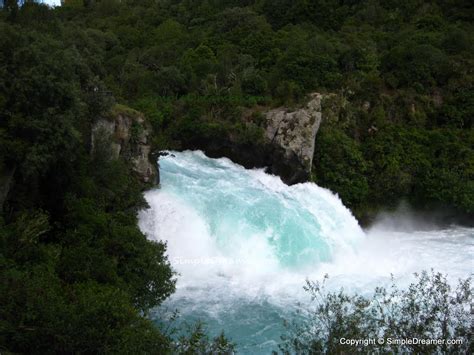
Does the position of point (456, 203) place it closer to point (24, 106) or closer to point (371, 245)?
point (371, 245)

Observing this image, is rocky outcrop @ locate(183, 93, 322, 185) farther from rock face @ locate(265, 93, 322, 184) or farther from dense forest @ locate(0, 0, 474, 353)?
dense forest @ locate(0, 0, 474, 353)

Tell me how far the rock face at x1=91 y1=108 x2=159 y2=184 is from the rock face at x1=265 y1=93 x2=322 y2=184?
731 cm

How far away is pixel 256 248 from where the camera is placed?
684 inches

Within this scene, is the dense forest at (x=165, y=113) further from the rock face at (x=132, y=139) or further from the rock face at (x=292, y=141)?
the rock face at (x=292, y=141)

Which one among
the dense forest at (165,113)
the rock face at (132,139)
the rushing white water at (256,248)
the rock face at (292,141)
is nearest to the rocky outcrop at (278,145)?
the rock face at (292,141)

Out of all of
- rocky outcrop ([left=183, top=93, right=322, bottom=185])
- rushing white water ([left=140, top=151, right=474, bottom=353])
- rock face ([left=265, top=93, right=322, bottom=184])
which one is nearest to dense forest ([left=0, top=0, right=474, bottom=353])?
rocky outcrop ([left=183, top=93, right=322, bottom=185])

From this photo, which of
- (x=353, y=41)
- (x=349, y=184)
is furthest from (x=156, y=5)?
(x=349, y=184)

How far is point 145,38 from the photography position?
41625 mm

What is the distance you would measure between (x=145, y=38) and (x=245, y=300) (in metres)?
33.5

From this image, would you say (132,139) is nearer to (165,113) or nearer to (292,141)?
(165,113)

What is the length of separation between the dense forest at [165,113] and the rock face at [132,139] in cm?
69

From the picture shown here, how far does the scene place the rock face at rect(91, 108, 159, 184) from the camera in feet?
55.2

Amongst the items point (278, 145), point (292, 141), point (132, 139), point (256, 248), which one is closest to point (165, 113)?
point (278, 145)

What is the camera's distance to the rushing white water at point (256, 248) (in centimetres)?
1408
